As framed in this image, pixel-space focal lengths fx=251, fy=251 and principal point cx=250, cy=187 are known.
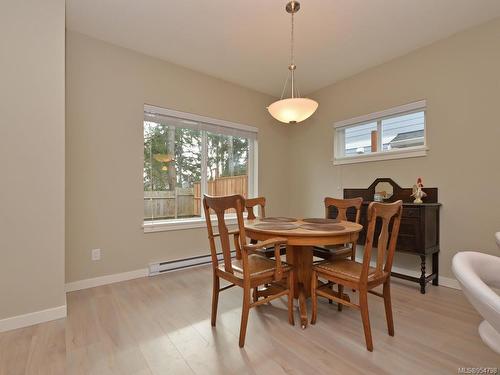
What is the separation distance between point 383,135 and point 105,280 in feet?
12.5

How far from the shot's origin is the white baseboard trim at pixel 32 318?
181 cm

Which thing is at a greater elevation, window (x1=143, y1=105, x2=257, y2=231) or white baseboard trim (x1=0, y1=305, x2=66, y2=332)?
window (x1=143, y1=105, x2=257, y2=231)

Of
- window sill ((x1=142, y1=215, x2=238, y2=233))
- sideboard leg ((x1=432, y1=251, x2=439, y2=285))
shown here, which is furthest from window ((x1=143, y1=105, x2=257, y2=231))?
sideboard leg ((x1=432, y1=251, x2=439, y2=285))

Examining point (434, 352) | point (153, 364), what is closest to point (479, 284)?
point (434, 352)

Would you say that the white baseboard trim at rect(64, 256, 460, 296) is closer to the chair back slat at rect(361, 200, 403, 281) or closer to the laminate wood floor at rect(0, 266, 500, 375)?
the laminate wood floor at rect(0, 266, 500, 375)

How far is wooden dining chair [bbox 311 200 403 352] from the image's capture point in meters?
1.57

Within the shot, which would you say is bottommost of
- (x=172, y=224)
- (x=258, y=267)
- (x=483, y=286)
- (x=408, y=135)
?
(x=258, y=267)

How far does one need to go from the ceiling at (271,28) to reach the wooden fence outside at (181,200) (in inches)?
63.9

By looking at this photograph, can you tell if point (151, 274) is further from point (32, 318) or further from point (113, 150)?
point (113, 150)

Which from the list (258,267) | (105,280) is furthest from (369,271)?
(105,280)

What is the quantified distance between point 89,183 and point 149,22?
174 cm

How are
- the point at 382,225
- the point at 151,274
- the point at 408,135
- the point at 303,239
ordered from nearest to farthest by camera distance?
the point at 382,225 → the point at 303,239 → the point at 151,274 → the point at 408,135

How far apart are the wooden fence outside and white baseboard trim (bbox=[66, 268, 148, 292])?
648 mm

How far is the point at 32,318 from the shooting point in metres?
1.90
